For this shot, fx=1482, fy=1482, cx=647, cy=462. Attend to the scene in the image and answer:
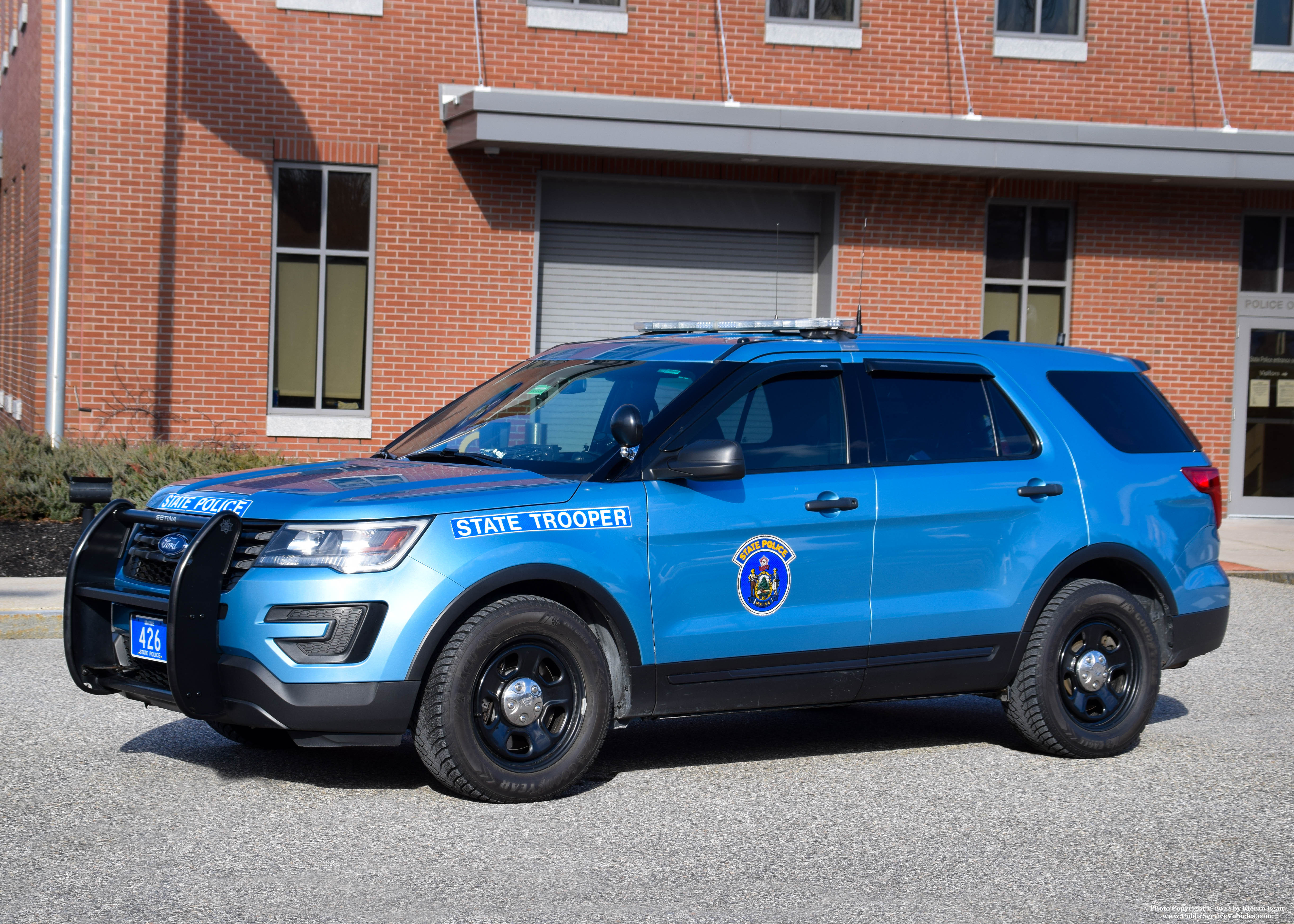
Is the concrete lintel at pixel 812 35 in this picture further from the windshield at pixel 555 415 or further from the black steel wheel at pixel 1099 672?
the black steel wheel at pixel 1099 672

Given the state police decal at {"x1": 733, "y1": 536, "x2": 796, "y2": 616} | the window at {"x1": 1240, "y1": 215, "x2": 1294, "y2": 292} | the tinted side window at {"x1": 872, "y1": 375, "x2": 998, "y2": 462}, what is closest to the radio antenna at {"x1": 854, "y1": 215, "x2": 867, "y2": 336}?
the window at {"x1": 1240, "y1": 215, "x2": 1294, "y2": 292}

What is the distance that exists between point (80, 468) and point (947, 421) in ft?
29.5

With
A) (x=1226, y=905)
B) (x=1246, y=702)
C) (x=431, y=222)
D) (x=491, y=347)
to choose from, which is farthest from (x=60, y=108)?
(x=1226, y=905)

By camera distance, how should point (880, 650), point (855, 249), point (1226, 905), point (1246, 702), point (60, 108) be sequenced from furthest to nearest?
point (855, 249) → point (60, 108) → point (1246, 702) → point (880, 650) → point (1226, 905)

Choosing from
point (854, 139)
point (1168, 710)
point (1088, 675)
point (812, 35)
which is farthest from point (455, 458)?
point (812, 35)

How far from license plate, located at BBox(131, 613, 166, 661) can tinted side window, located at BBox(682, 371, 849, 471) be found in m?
2.23

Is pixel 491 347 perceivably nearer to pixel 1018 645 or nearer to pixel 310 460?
pixel 310 460

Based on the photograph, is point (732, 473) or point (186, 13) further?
point (186, 13)

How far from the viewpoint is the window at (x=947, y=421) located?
21.8ft

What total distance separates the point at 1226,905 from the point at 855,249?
514 inches

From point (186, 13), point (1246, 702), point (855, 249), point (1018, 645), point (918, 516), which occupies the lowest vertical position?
point (1246, 702)

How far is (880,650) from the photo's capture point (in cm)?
646

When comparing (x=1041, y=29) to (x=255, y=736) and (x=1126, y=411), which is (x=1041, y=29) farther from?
(x=255, y=736)

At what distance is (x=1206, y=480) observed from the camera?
7.42m
